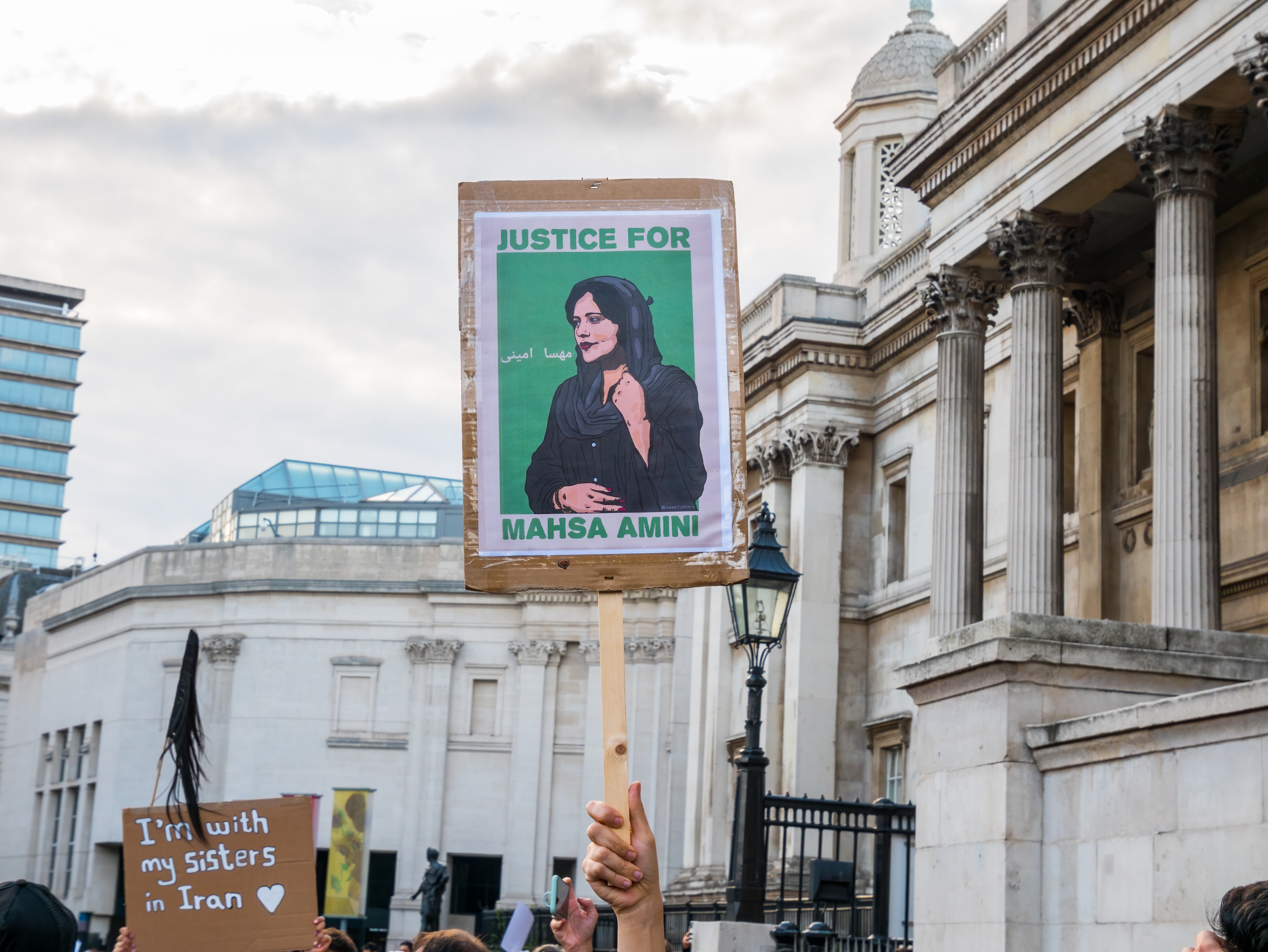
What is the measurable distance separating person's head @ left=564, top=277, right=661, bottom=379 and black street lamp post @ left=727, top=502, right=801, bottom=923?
27.1 feet

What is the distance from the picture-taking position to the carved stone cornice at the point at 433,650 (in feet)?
170

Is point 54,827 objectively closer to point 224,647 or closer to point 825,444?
point 224,647

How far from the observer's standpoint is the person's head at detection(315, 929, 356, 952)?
749 cm

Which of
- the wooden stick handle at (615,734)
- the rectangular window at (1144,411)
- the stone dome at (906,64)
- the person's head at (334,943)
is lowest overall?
the person's head at (334,943)

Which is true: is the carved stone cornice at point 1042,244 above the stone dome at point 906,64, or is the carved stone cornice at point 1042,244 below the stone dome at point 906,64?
below

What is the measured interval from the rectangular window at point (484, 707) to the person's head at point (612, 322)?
46743 millimetres

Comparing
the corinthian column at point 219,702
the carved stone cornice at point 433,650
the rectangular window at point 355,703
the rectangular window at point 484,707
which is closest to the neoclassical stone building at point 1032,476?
A: the rectangular window at point 484,707

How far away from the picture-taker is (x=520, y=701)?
166ft

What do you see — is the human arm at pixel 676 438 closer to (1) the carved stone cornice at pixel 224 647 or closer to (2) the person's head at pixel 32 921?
(2) the person's head at pixel 32 921

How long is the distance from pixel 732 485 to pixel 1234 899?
2.00 m

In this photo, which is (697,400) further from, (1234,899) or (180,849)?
(180,849)

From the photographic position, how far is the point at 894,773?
29.9 metres

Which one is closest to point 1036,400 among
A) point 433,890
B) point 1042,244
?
point 1042,244

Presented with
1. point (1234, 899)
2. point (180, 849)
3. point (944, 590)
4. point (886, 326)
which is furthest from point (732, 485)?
point (886, 326)
